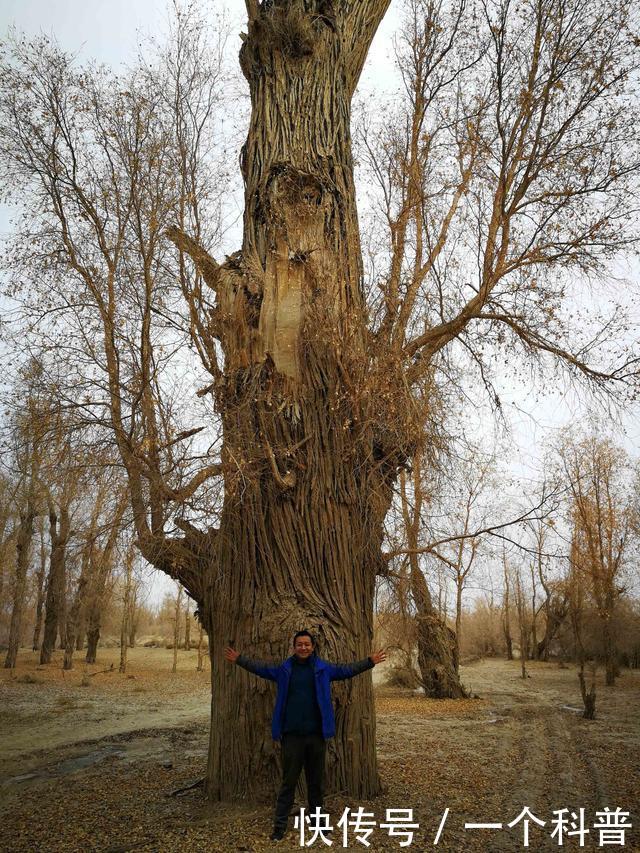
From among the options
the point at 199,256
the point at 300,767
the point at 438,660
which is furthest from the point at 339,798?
the point at 438,660

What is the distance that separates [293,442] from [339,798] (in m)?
3.27

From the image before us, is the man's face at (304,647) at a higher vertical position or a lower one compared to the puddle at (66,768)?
higher

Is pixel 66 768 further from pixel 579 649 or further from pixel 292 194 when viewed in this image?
pixel 579 649

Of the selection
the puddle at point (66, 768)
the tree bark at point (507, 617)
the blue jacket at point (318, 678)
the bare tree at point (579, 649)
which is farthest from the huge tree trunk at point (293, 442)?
the tree bark at point (507, 617)

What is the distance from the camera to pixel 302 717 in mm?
5117

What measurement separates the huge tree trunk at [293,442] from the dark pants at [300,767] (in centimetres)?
62

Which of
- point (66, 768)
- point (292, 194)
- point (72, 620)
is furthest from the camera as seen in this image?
point (72, 620)

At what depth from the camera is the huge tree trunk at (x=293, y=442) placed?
19.4 ft

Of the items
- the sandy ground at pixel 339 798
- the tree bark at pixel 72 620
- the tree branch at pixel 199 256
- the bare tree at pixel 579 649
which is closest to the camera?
the sandy ground at pixel 339 798

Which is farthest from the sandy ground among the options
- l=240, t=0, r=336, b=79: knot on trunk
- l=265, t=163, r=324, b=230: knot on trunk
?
l=240, t=0, r=336, b=79: knot on trunk

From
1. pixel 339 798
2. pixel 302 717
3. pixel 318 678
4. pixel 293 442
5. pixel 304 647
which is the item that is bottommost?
pixel 339 798

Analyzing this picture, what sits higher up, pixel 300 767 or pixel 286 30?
pixel 286 30

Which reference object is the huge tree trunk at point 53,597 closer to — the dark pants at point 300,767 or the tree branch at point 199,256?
the tree branch at point 199,256

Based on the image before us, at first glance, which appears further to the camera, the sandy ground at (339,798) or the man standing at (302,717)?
the sandy ground at (339,798)
